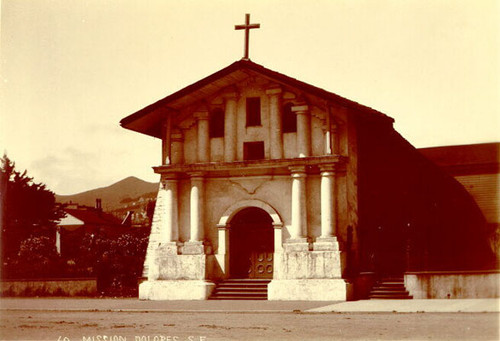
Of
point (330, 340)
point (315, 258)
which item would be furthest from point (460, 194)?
point (330, 340)

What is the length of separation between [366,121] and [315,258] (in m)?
5.50

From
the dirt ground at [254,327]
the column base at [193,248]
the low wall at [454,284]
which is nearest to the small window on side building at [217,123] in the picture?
the column base at [193,248]

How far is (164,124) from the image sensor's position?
92.1 ft

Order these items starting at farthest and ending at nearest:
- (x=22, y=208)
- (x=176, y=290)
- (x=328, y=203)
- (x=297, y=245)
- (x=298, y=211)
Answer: (x=22, y=208) → (x=176, y=290) → (x=298, y=211) → (x=297, y=245) → (x=328, y=203)

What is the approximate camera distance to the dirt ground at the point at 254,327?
13.2 m

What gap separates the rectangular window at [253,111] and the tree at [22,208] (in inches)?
741

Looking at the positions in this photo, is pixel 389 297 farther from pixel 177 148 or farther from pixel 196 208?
pixel 177 148

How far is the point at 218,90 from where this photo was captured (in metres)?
27.2

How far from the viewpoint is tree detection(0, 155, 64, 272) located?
4194 cm

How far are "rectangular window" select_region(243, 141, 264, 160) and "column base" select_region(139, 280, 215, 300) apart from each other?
4460 mm

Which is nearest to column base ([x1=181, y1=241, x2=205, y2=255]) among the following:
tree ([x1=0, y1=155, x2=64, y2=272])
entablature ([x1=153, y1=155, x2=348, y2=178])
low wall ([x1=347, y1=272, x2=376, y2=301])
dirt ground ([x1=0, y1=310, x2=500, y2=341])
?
entablature ([x1=153, y1=155, x2=348, y2=178])

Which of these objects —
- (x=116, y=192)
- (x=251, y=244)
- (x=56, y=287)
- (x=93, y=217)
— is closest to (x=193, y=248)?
(x=251, y=244)

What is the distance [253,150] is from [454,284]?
823 cm

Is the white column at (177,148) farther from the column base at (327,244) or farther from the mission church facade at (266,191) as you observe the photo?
the column base at (327,244)
